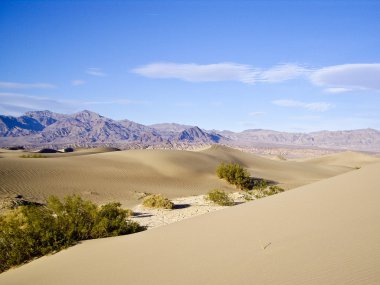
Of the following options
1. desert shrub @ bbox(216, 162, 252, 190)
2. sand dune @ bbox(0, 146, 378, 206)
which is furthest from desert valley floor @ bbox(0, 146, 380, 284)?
desert shrub @ bbox(216, 162, 252, 190)

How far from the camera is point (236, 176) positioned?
27781mm

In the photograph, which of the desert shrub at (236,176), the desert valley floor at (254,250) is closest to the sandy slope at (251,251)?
the desert valley floor at (254,250)

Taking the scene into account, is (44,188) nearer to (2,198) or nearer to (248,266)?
(2,198)

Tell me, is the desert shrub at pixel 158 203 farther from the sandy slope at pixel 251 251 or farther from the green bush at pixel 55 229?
the sandy slope at pixel 251 251

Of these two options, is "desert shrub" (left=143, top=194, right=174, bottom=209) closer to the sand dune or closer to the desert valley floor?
the sand dune

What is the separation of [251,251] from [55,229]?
5313 millimetres

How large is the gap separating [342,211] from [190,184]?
861 inches

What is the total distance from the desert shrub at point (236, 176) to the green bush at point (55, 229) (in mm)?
17884

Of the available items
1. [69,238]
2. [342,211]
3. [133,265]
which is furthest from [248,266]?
[69,238]

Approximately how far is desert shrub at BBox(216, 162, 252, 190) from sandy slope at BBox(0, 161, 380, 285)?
18.5 m

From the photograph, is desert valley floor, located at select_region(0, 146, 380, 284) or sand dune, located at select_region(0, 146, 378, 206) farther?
sand dune, located at select_region(0, 146, 378, 206)

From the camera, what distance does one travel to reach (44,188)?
21.8 metres

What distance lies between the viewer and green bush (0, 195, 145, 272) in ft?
26.5

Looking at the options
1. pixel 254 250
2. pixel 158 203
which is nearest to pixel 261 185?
pixel 158 203
